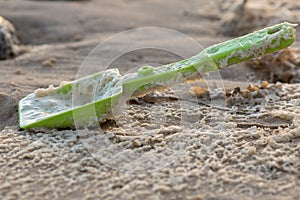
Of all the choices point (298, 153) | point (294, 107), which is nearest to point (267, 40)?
point (294, 107)

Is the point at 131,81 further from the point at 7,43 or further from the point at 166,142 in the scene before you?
the point at 7,43

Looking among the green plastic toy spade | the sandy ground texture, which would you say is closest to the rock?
the sandy ground texture

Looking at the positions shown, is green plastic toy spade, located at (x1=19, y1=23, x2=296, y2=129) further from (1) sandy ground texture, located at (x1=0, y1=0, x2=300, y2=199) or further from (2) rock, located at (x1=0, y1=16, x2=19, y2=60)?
(2) rock, located at (x1=0, y1=16, x2=19, y2=60)

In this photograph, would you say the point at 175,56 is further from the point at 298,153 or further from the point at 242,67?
the point at 298,153

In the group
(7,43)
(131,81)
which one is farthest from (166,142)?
(7,43)

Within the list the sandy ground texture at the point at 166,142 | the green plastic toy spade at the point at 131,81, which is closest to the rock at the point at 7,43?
the sandy ground texture at the point at 166,142

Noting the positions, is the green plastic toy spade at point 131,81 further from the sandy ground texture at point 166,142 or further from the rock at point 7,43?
the rock at point 7,43
